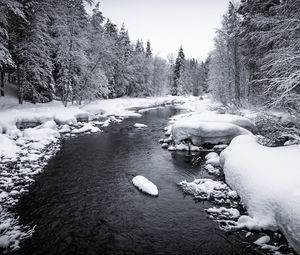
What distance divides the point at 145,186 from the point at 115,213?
1955mm

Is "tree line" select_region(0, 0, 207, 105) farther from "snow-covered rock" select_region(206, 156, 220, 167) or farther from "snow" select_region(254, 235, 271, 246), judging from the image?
"snow" select_region(254, 235, 271, 246)

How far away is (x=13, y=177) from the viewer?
9.78 m

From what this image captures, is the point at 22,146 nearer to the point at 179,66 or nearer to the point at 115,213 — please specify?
the point at 115,213

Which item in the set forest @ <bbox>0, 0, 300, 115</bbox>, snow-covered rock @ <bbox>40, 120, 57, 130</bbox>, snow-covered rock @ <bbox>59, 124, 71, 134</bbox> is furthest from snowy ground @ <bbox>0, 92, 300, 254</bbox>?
forest @ <bbox>0, 0, 300, 115</bbox>

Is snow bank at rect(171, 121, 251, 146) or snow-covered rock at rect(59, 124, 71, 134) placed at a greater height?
snow bank at rect(171, 121, 251, 146)

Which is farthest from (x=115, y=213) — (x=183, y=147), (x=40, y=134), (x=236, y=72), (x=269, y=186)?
(x=236, y=72)

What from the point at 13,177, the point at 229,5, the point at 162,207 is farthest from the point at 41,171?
the point at 229,5

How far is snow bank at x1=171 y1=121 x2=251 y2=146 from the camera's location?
14.9m

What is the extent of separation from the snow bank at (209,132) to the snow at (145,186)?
20.6 ft

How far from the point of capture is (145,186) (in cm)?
934

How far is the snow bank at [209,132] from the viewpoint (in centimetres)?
1493

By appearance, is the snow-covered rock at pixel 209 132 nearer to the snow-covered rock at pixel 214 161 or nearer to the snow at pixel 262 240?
the snow-covered rock at pixel 214 161

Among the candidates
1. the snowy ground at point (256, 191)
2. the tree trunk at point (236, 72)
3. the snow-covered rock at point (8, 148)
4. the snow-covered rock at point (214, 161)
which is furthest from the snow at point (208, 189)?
the tree trunk at point (236, 72)

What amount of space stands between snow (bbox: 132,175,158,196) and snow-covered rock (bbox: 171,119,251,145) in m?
6.27
